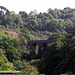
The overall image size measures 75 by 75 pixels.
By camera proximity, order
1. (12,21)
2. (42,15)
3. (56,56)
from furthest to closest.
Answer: (42,15) < (12,21) < (56,56)

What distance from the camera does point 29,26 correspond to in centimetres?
9194

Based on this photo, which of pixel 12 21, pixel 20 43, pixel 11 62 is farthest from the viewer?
pixel 12 21

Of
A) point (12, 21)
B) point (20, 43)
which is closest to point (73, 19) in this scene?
point (12, 21)

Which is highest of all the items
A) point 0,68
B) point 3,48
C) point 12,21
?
point 12,21

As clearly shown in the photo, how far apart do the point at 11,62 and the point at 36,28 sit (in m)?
43.8

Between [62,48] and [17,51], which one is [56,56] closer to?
[62,48]

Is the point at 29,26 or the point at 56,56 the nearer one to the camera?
the point at 56,56

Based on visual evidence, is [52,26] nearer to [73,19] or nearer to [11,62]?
[73,19]

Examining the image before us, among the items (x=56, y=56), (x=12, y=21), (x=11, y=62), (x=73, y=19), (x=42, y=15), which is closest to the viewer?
(x=56, y=56)

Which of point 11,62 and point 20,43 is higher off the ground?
point 20,43

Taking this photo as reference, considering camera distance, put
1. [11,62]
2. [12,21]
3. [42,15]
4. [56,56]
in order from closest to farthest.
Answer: [56,56] < [11,62] < [12,21] < [42,15]

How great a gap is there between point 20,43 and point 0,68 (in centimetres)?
1343

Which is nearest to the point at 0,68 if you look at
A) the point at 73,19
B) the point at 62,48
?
the point at 62,48

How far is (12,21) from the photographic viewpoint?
88.2 meters
